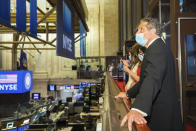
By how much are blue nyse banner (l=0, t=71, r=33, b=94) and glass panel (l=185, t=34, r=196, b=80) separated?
31.7 ft

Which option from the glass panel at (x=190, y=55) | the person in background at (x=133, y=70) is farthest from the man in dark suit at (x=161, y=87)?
the glass panel at (x=190, y=55)

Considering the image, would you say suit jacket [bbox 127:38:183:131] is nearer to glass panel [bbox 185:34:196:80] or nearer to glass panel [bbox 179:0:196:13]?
glass panel [bbox 185:34:196:80]

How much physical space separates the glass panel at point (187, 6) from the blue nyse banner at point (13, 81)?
31.8 ft

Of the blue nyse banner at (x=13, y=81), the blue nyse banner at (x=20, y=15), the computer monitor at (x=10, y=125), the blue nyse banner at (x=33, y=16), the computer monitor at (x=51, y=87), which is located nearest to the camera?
the blue nyse banner at (x=20, y=15)

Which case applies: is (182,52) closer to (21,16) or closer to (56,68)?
(21,16)

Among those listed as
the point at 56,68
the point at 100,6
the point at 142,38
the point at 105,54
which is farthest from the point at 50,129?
the point at 100,6

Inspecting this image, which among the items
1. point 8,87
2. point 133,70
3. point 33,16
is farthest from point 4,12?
point 8,87

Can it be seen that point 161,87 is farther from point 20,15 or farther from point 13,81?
point 13,81

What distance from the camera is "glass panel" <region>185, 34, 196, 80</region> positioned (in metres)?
3.28

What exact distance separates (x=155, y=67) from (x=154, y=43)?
0.26 metres

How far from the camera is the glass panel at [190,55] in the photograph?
3275 millimetres

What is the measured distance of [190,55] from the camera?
10.9 ft

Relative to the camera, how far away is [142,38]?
172 cm

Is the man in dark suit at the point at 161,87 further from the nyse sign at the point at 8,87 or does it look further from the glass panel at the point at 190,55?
the nyse sign at the point at 8,87
